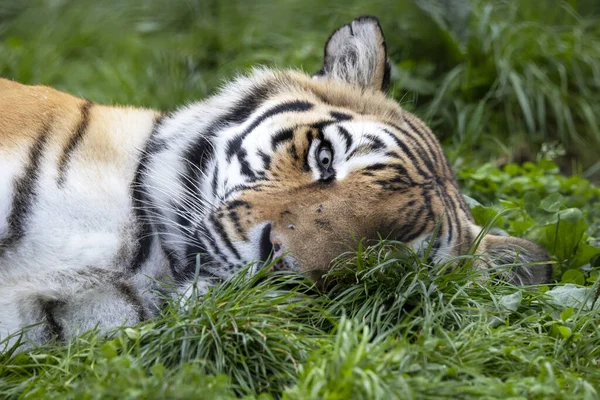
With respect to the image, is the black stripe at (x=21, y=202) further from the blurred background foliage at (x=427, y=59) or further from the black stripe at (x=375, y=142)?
the blurred background foliage at (x=427, y=59)

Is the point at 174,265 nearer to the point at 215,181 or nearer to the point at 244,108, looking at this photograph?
the point at 215,181

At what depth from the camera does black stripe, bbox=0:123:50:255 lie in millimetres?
3107

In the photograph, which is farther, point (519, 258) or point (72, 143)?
point (519, 258)

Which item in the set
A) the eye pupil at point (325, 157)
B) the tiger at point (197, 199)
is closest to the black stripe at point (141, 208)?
the tiger at point (197, 199)

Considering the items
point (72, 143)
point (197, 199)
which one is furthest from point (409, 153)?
point (72, 143)

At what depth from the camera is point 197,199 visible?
3.37m

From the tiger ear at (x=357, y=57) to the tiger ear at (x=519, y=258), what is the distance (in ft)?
3.25

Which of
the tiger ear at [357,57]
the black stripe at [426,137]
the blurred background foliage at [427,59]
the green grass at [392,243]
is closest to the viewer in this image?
the green grass at [392,243]

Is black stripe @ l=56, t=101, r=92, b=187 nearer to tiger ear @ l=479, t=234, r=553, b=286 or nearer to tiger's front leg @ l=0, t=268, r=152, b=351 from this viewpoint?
tiger's front leg @ l=0, t=268, r=152, b=351

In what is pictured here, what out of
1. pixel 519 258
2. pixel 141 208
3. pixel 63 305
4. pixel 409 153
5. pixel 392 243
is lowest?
pixel 519 258

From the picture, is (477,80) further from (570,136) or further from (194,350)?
(194,350)

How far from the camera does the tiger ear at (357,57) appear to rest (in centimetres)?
388

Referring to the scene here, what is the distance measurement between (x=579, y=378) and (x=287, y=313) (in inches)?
42.6

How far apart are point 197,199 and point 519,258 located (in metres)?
1.54
